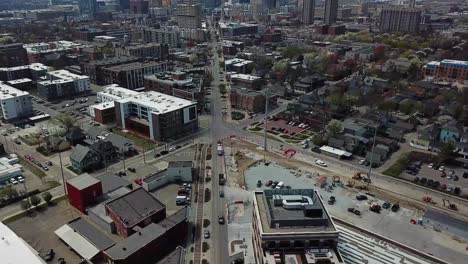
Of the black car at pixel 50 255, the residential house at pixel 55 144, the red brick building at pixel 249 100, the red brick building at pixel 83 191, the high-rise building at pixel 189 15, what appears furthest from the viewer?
the high-rise building at pixel 189 15

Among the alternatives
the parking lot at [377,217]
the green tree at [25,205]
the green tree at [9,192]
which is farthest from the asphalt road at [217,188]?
the green tree at [9,192]

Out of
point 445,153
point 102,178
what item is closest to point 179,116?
point 102,178

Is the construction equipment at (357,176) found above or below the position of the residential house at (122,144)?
below

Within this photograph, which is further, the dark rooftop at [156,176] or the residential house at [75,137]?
the residential house at [75,137]

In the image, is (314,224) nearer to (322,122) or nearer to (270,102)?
(322,122)

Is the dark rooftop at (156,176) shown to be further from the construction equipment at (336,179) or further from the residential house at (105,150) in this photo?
the construction equipment at (336,179)

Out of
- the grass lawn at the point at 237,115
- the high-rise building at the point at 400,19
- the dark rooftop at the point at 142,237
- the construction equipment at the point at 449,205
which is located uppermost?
the high-rise building at the point at 400,19

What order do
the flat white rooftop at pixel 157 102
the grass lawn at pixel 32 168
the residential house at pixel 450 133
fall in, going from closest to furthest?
the grass lawn at pixel 32 168 → the residential house at pixel 450 133 → the flat white rooftop at pixel 157 102
